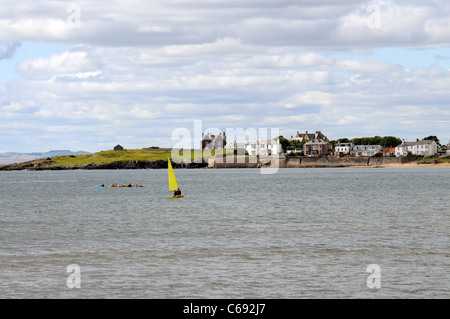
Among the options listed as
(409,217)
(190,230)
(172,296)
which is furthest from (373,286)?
(409,217)

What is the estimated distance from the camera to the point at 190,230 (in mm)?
48250
